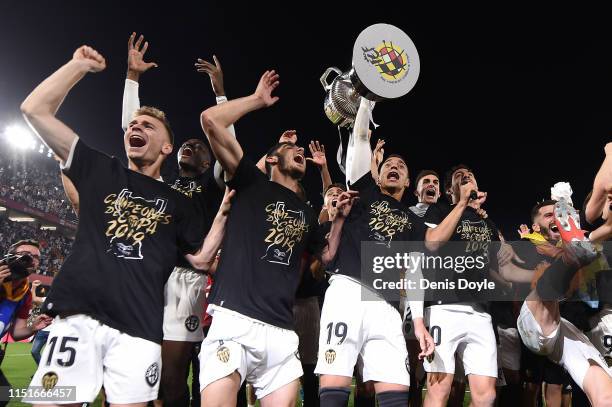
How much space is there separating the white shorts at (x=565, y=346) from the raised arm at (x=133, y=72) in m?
3.49

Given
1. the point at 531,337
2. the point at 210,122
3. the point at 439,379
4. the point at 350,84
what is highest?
the point at 350,84

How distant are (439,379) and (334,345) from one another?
1.00 m

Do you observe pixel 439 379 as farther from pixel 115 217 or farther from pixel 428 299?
pixel 115 217

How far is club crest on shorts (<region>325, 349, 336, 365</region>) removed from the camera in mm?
3451

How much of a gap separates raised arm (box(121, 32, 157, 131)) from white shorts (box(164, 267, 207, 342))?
1371mm

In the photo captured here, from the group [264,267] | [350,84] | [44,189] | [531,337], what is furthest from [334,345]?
[44,189]

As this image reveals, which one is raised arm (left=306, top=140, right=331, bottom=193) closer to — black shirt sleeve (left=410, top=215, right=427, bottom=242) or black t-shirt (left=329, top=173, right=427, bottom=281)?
black t-shirt (left=329, top=173, right=427, bottom=281)

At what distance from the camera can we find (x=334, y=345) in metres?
3.50

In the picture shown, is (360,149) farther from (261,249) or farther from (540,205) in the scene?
(540,205)

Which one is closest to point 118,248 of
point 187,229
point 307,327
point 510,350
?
point 187,229

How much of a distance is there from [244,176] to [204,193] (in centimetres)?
105

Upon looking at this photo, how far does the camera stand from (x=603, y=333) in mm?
4184

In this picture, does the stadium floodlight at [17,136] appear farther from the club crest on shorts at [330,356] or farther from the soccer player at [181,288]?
the club crest on shorts at [330,356]

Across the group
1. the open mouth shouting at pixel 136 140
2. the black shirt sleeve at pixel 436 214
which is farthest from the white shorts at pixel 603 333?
the open mouth shouting at pixel 136 140
